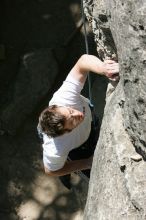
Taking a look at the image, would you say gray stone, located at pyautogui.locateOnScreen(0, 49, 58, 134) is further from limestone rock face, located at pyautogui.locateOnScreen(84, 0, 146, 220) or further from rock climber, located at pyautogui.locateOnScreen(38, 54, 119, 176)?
limestone rock face, located at pyautogui.locateOnScreen(84, 0, 146, 220)

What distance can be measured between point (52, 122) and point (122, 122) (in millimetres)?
383

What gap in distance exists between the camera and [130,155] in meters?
1.95

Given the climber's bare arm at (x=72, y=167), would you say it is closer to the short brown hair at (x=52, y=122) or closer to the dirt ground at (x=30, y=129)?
the short brown hair at (x=52, y=122)

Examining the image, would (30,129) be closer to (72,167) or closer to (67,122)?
(72,167)

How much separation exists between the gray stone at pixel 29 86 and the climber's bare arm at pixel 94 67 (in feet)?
6.83

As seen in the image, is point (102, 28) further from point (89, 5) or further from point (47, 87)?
point (47, 87)

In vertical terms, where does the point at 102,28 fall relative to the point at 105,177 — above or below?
above

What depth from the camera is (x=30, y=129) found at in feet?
14.8

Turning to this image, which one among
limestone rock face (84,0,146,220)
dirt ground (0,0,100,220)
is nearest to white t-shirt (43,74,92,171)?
limestone rock face (84,0,146,220)

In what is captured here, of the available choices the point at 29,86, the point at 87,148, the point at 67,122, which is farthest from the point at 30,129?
the point at 67,122

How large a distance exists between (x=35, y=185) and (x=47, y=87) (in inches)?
33.4

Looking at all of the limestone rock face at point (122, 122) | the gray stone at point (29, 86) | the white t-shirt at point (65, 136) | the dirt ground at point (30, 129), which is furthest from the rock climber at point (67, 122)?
the gray stone at point (29, 86)

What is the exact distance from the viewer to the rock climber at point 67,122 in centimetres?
230

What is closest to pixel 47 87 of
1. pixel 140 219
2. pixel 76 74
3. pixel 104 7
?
pixel 76 74
